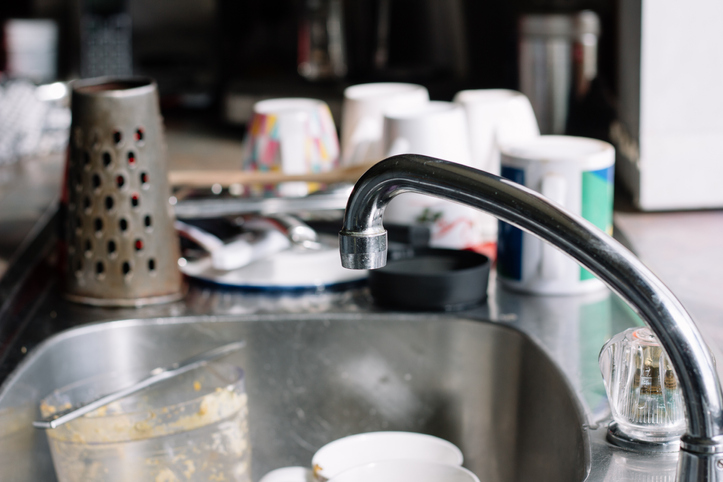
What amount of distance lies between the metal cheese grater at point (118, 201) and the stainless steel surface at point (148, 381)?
0.09m

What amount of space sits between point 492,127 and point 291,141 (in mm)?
227

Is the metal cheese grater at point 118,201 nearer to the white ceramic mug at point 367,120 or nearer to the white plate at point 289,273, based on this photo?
the white plate at point 289,273

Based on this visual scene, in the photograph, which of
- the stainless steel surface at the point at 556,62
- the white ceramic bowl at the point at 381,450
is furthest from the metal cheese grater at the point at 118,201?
the stainless steel surface at the point at 556,62

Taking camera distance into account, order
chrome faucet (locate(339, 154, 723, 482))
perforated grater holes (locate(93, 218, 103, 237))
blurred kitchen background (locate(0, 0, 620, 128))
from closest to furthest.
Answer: chrome faucet (locate(339, 154, 723, 482)) → perforated grater holes (locate(93, 218, 103, 237)) → blurred kitchen background (locate(0, 0, 620, 128))

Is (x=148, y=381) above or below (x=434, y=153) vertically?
below

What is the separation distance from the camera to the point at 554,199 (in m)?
0.72

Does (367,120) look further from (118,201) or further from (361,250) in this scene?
(361,250)

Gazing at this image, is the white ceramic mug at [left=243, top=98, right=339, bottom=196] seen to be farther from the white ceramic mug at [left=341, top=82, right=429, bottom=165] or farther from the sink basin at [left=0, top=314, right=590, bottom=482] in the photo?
the sink basin at [left=0, top=314, right=590, bottom=482]

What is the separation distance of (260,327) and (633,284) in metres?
0.41

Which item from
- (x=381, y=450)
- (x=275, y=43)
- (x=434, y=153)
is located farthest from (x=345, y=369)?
(x=275, y=43)

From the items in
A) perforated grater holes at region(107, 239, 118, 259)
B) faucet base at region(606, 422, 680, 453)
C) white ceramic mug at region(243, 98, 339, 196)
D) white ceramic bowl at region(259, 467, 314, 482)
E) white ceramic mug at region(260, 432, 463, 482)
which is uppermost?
white ceramic mug at region(243, 98, 339, 196)

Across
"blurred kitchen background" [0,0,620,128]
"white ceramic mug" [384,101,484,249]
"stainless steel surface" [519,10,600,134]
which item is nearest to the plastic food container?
"white ceramic mug" [384,101,484,249]

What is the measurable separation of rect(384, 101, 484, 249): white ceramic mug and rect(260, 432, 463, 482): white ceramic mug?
232mm

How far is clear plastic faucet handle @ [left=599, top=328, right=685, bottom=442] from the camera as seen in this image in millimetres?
479
